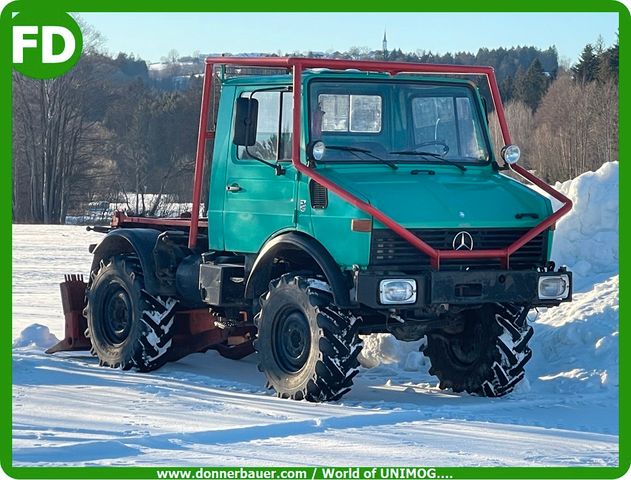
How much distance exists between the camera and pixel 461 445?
27.9 feet

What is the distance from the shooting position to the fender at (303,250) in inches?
395

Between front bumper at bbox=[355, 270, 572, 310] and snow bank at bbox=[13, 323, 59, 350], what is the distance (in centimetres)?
500

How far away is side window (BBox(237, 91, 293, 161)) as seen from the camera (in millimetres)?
10875

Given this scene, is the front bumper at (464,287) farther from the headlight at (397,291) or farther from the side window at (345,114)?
the side window at (345,114)

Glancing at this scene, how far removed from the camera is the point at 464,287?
10.1 meters

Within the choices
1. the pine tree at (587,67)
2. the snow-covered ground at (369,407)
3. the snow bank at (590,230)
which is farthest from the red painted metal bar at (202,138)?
the pine tree at (587,67)

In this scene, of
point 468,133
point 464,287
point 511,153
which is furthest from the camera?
point 468,133

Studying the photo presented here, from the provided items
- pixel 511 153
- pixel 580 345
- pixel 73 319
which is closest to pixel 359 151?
pixel 511 153

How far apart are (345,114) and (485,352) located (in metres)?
2.44

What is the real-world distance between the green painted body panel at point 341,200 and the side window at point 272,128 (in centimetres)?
10

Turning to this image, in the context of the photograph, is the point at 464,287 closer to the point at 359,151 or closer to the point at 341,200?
the point at 341,200

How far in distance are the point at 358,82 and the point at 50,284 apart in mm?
10947

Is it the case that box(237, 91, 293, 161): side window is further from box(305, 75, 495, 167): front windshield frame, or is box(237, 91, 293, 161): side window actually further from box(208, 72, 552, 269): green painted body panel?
box(305, 75, 495, 167): front windshield frame

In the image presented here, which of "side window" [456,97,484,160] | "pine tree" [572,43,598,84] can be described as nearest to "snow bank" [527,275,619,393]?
"side window" [456,97,484,160]
